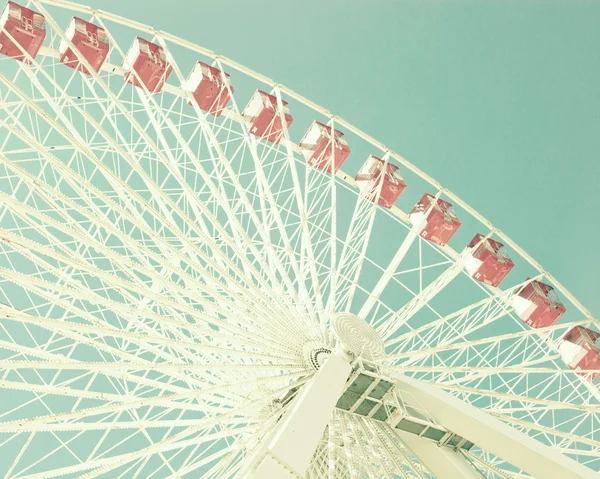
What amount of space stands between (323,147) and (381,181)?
1722 millimetres

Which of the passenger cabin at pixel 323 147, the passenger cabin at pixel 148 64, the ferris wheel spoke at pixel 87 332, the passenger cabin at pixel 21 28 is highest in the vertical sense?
the passenger cabin at pixel 323 147

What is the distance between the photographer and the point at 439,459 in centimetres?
1345

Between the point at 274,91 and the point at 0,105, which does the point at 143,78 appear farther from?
the point at 0,105

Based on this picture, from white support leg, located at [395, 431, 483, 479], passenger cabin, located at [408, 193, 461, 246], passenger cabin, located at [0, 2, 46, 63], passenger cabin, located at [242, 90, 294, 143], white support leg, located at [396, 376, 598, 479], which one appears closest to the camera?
white support leg, located at [396, 376, 598, 479]

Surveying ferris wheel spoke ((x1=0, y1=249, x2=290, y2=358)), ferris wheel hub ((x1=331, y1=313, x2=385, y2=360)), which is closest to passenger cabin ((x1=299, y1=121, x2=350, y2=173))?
ferris wheel hub ((x1=331, y1=313, x2=385, y2=360))

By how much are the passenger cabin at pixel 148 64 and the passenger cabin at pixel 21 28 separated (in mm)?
2261

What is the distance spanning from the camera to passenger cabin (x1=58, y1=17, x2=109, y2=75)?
16562 millimetres

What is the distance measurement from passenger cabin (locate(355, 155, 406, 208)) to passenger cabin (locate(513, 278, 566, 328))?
4165mm

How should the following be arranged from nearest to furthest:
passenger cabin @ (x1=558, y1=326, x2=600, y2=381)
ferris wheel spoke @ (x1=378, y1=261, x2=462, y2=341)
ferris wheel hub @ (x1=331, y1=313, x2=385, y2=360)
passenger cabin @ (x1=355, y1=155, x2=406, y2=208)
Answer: ferris wheel hub @ (x1=331, y1=313, x2=385, y2=360), ferris wheel spoke @ (x1=378, y1=261, x2=462, y2=341), passenger cabin @ (x1=558, y1=326, x2=600, y2=381), passenger cabin @ (x1=355, y1=155, x2=406, y2=208)

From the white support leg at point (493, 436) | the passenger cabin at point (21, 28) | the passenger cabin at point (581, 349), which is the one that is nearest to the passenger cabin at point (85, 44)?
the passenger cabin at point (21, 28)

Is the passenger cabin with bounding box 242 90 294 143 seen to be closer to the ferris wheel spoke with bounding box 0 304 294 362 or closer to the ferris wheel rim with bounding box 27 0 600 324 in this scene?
the ferris wheel rim with bounding box 27 0 600 324

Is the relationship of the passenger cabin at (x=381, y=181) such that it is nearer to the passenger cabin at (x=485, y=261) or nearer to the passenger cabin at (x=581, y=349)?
the passenger cabin at (x=485, y=261)

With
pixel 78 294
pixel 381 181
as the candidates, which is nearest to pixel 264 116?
pixel 381 181

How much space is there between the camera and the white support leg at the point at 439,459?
13242mm
